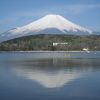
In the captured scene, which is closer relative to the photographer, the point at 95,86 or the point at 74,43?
the point at 95,86

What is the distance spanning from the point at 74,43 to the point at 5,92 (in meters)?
64.7

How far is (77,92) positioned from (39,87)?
123 cm

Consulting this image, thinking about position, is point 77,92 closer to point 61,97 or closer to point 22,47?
point 61,97

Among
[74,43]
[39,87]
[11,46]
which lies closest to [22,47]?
[11,46]

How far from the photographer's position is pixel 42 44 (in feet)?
233

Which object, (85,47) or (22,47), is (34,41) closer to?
(22,47)

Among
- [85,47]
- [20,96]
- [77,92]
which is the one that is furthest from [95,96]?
[85,47]

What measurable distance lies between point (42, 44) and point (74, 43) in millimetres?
6749

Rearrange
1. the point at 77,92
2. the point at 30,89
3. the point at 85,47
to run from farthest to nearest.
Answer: the point at 85,47, the point at 30,89, the point at 77,92

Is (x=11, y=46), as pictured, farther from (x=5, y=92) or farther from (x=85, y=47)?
(x=5, y=92)

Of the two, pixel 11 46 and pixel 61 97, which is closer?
pixel 61 97

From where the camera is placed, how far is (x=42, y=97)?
21.1 feet

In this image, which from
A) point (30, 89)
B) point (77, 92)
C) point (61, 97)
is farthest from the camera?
point (30, 89)

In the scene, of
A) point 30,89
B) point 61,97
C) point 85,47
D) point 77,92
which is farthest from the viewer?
point 85,47
